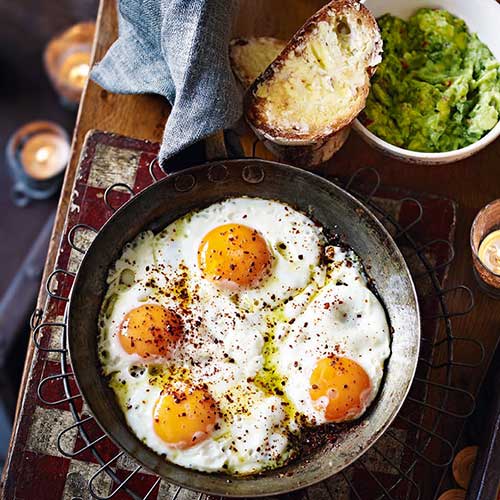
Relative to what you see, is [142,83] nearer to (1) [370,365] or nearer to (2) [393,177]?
(2) [393,177]

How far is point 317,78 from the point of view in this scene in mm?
2646

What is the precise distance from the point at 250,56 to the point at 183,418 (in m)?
1.32

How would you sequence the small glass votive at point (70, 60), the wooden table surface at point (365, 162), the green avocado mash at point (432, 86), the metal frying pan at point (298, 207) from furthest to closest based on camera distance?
the small glass votive at point (70, 60)
the wooden table surface at point (365, 162)
the green avocado mash at point (432, 86)
the metal frying pan at point (298, 207)

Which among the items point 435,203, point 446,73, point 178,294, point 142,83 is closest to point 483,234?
point 435,203

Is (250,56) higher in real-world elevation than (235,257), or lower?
higher

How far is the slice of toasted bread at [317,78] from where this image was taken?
2.59 m

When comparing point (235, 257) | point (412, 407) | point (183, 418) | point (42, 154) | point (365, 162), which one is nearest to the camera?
point (183, 418)

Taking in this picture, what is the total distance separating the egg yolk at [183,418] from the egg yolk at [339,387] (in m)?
0.37

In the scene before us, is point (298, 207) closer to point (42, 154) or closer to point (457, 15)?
point (457, 15)

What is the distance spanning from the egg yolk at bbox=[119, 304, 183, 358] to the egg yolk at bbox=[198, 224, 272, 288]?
215mm

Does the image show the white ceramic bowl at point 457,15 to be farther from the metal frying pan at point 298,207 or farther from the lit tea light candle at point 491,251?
the lit tea light candle at point 491,251

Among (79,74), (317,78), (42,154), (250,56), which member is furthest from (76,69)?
(317,78)

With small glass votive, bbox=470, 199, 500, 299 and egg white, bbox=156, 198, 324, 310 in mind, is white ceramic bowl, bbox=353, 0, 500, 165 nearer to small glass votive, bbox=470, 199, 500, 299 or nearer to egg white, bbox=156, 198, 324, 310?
small glass votive, bbox=470, 199, 500, 299

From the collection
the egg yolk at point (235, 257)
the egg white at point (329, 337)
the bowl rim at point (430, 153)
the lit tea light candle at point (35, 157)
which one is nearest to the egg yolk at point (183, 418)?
the egg white at point (329, 337)
